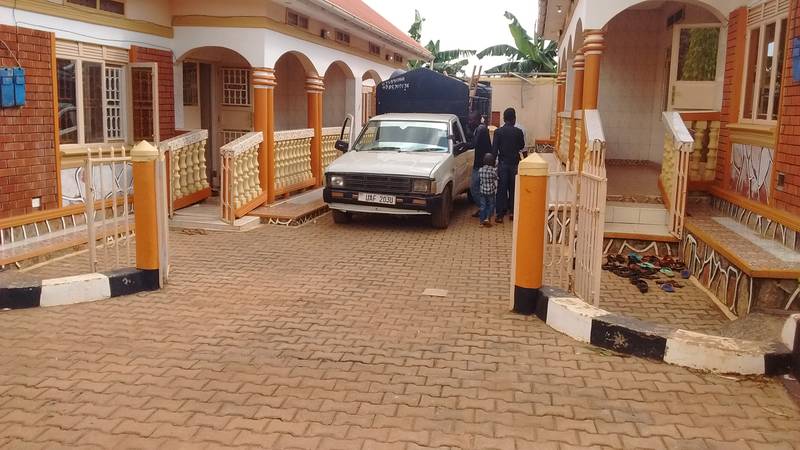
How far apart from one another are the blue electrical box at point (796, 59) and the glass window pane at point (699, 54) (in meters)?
3.72

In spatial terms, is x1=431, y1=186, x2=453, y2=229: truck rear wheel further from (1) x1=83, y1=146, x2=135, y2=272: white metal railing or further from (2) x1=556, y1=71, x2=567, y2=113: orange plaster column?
(2) x1=556, y1=71, x2=567, y2=113: orange plaster column

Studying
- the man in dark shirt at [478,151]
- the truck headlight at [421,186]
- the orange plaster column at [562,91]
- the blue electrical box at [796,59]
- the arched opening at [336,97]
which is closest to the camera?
the blue electrical box at [796,59]

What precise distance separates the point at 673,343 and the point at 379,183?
5.91 metres

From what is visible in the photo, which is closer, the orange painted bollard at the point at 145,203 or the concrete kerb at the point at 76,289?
the concrete kerb at the point at 76,289

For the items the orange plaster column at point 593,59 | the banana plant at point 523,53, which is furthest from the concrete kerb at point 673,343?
the banana plant at point 523,53

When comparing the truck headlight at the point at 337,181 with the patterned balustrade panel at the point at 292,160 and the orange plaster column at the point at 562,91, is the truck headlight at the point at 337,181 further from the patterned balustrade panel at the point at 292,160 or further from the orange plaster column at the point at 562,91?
the orange plaster column at the point at 562,91

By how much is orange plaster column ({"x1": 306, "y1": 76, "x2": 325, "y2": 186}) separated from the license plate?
3718 mm

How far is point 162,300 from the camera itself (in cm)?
625

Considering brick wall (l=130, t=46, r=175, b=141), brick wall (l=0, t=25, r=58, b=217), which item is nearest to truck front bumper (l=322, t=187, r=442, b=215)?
brick wall (l=130, t=46, r=175, b=141)

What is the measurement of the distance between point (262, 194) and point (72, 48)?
3.57m

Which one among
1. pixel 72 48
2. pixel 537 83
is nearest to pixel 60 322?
pixel 72 48

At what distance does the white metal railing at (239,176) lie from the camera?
991cm

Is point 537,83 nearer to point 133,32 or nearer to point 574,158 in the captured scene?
point 574,158

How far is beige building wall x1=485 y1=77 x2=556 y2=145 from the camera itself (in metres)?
23.6
